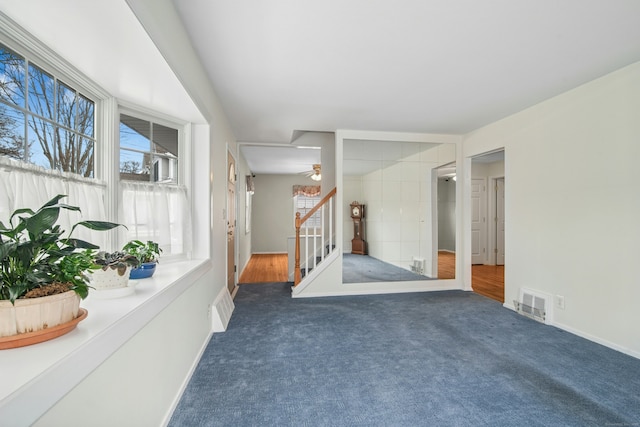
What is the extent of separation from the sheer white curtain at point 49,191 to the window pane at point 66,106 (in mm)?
300

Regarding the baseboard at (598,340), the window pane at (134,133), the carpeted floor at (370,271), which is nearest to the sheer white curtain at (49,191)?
the window pane at (134,133)

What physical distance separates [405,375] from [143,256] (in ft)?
6.36

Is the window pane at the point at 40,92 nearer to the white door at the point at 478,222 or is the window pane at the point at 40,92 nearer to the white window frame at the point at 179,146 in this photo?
the white window frame at the point at 179,146

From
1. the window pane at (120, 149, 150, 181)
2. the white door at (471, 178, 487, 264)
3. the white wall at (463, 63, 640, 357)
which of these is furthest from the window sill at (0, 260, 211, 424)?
the white door at (471, 178, 487, 264)

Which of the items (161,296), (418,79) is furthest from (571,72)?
(161,296)

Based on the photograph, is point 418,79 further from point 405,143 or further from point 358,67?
point 405,143

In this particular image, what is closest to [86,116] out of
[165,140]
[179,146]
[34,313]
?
[165,140]

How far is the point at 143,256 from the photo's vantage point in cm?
169

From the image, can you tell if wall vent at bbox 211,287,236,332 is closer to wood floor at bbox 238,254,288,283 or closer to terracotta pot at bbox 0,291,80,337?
wood floor at bbox 238,254,288,283

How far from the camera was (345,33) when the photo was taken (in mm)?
1866

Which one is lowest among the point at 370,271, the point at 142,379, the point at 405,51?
the point at 370,271

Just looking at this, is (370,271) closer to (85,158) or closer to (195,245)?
(195,245)

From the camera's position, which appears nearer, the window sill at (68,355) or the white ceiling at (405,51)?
the window sill at (68,355)

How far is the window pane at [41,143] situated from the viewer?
3.98ft
